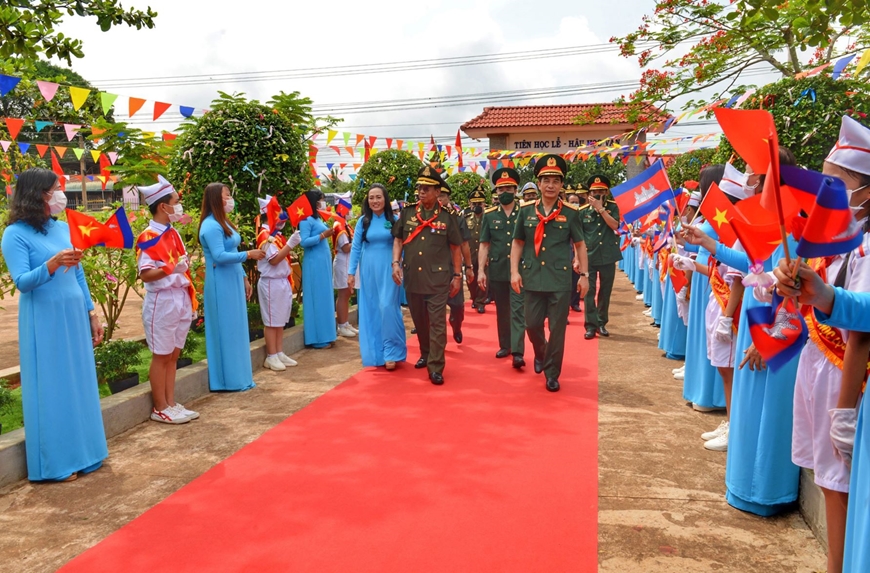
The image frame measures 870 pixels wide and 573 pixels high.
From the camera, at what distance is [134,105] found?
8133 mm

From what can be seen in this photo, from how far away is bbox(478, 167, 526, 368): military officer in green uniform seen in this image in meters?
6.88

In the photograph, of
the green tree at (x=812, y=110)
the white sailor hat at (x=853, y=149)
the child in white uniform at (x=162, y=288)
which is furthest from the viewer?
the child in white uniform at (x=162, y=288)

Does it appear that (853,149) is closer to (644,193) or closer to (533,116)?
(644,193)

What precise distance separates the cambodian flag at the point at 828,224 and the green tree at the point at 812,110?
2.72 m

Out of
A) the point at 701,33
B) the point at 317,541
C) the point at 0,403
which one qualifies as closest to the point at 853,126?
the point at 317,541

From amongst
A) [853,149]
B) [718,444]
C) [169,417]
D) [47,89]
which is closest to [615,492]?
[718,444]

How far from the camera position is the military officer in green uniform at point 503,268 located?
6879 mm

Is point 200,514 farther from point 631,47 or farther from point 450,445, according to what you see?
point 631,47

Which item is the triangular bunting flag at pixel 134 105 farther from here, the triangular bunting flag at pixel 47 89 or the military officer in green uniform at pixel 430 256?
the military officer in green uniform at pixel 430 256

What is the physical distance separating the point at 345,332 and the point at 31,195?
16.5 feet

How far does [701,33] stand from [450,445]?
7.35m

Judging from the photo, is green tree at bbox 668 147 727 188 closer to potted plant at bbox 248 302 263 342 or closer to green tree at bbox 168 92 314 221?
green tree at bbox 168 92 314 221

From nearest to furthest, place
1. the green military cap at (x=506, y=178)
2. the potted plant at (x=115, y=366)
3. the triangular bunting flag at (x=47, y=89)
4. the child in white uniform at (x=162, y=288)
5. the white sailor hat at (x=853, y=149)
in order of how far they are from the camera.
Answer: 1. the white sailor hat at (x=853, y=149)
2. the child in white uniform at (x=162, y=288)
3. the potted plant at (x=115, y=366)
4. the triangular bunting flag at (x=47, y=89)
5. the green military cap at (x=506, y=178)

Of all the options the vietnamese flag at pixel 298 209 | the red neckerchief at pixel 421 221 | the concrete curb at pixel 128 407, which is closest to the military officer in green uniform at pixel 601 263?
the red neckerchief at pixel 421 221
